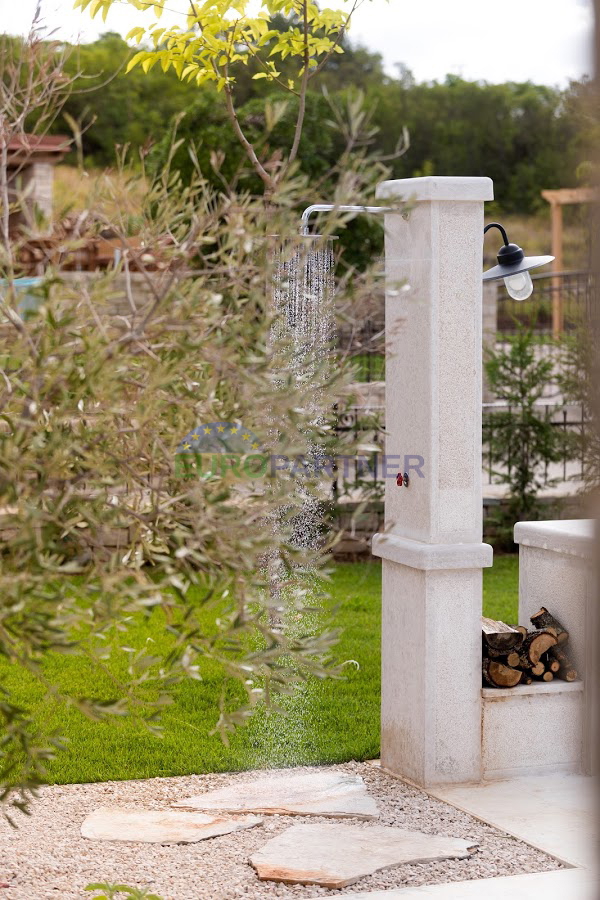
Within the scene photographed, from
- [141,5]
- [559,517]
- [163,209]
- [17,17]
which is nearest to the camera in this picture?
[163,209]

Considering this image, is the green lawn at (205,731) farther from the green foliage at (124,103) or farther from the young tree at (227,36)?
the green foliage at (124,103)

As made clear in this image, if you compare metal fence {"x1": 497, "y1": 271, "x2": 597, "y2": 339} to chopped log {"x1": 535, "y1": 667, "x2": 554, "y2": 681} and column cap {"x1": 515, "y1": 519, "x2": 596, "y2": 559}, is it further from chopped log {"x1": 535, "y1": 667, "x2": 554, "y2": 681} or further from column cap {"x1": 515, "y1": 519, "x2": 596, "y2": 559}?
chopped log {"x1": 535, "y1": 667, "x2": 554, "y2": 681}

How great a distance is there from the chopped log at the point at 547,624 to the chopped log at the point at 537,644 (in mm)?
44

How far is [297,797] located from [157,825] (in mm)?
532

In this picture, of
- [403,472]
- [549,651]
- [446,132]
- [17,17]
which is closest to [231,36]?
→ [17,17]

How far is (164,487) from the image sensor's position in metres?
2.09

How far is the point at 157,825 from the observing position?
356 cm

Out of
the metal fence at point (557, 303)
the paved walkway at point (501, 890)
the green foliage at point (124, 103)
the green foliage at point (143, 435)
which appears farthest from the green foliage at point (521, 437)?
the green foliage at point (124, 103)

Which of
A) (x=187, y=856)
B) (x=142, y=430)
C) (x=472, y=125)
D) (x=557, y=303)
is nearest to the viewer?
(x=142, y=430)

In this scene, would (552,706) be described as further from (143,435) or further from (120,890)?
(143,435)

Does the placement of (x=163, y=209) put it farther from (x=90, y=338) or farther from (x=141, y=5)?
(x=141, y=5)

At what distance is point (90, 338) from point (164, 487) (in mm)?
367

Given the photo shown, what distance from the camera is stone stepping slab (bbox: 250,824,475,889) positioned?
3156 millimetres

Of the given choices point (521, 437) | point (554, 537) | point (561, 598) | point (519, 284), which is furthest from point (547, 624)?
point (521, 437)
